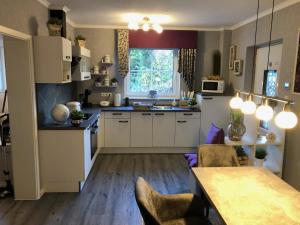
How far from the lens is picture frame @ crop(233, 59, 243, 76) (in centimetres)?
475

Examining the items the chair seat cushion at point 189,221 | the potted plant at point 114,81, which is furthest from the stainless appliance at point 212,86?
the chair seat cushion at point 189,221

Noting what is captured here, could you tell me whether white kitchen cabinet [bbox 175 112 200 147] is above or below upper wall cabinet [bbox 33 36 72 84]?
below

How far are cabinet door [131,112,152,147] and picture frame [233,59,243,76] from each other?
5.78 ft

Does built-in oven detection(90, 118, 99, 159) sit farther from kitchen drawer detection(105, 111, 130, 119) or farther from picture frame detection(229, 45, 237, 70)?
picture frame detection(229, 45, 237, 70)

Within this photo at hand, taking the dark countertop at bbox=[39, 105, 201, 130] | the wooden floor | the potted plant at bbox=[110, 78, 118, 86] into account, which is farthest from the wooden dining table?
the potted plant at bbox=[110, 78, 118, 86]

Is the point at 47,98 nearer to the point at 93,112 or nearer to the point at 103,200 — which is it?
the point at 93,112

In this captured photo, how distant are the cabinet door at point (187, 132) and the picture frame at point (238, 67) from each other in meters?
1.12

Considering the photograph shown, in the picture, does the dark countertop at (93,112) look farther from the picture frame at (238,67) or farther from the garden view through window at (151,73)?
the picture frame at (238,67)

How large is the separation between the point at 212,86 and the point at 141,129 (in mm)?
1574

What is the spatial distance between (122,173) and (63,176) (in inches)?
39.7

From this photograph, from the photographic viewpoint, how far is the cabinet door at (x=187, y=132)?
5082 millimetres

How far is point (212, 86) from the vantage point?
16.8 ft

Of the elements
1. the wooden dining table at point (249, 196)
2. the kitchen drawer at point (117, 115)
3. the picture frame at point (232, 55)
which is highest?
the picture frame at point (232, 55)

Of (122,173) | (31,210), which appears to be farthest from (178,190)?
(31,210)
